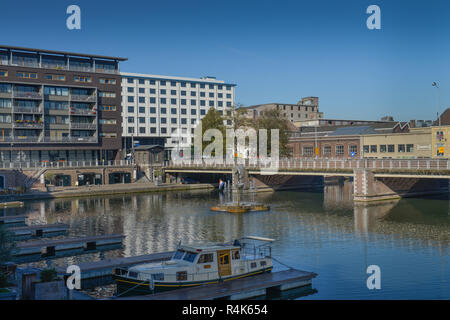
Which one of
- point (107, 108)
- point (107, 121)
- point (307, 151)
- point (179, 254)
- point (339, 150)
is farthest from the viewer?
point (307, 151)

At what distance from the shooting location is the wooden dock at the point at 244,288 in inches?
993

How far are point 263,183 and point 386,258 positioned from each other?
5849 centimetres

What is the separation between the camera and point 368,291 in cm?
2894

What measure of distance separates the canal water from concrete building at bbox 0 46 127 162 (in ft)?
81.3

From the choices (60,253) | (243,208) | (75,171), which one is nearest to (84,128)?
(75,171)

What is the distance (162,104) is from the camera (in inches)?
5640

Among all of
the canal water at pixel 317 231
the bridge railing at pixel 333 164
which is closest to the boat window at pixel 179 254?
the canal water at pixel 317 231

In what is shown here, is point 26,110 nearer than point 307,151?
Yes

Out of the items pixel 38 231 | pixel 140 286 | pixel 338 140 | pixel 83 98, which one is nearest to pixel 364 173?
pixel 38 231

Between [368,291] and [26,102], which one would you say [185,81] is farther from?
[368,291]

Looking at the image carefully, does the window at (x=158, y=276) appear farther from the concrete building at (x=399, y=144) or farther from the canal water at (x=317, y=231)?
the concrete building at (x=399, y=144)

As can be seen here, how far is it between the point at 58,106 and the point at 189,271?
84.8m

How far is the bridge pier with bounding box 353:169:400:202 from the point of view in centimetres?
7062

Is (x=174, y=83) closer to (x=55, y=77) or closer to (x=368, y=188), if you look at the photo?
(x=55, y=77)
